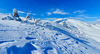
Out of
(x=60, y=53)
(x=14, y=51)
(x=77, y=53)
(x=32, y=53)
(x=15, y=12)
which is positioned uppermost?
(x=15, y=12)

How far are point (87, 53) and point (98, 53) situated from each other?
1.07 metres

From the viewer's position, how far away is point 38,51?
2.69 meters

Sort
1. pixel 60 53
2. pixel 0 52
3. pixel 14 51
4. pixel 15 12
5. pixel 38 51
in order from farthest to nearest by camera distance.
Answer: pixel 15 12 → pixel 60 53 → pixel 38 51 → pixel 14 51 → pixel 0 52

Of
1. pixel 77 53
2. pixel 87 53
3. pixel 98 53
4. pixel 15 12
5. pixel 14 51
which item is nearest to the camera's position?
pixel 14 51

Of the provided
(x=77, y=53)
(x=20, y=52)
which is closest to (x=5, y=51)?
(x=20, y=52)

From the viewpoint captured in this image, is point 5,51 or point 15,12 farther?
point 15,12

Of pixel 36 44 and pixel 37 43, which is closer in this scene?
pixel 36 44

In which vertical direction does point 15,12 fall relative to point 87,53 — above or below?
above

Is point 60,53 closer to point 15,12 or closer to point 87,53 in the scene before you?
point 87,53

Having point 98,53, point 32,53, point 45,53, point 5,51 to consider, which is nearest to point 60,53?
point 45,53

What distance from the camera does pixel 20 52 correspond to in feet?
8.00

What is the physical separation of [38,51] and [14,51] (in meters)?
0.98

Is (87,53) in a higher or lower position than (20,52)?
lower

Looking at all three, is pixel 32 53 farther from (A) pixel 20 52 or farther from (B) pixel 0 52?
(B) pixel 0 52
